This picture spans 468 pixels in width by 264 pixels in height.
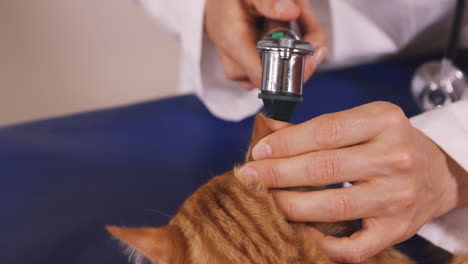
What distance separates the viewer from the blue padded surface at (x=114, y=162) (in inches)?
25.4

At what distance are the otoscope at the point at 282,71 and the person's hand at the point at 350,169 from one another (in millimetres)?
37

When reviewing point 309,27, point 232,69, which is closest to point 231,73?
point 232,69

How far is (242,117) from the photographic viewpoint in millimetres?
870

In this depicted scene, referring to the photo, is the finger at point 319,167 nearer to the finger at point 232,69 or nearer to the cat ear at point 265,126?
the cat ear at point 265,126

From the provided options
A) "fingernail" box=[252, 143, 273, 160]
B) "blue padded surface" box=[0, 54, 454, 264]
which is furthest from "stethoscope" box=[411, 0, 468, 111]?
"fingernail" box=[252, 143, 273, 160]

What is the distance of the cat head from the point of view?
42 centimetres

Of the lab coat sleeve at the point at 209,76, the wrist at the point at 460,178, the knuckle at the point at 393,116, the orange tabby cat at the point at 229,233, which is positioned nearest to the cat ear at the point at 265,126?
the orange tabby cat at the point at 229,233

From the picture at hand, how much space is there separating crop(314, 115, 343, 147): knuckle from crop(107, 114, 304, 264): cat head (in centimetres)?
4

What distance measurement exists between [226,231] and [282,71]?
0.55 ft

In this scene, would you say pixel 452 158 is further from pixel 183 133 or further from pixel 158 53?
pixel 158 53

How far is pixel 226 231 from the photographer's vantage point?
444 mm

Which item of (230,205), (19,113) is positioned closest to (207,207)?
(230,205)

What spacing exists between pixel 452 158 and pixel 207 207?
299 millimetres

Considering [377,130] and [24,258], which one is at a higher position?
[377,130]
